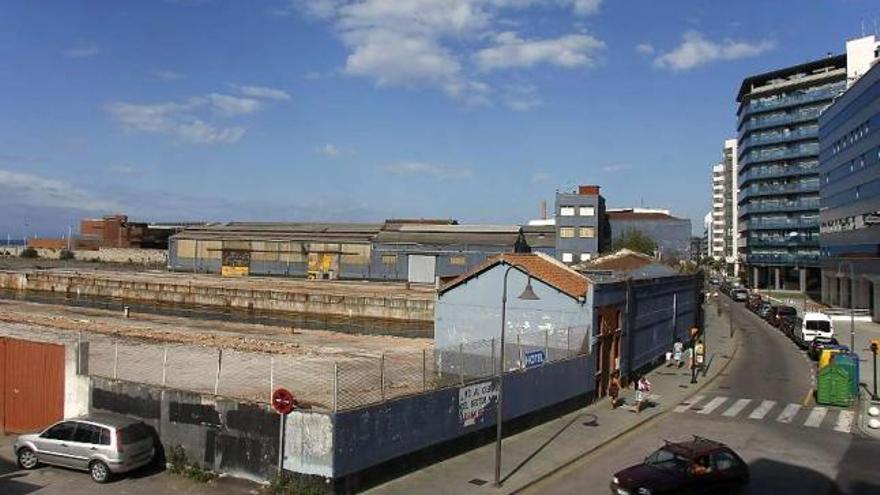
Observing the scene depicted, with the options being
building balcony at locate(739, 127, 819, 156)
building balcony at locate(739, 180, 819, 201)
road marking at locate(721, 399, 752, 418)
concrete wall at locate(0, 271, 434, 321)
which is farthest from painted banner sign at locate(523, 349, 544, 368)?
building balcony at locate(739, 180, 819, 201)

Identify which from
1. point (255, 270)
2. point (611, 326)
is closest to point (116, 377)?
point (611, 326)

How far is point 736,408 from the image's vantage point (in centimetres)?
3078

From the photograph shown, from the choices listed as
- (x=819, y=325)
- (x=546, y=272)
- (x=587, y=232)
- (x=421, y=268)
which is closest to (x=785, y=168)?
(x=587, y=232)

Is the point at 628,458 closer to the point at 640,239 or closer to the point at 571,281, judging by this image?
the point at 571,281

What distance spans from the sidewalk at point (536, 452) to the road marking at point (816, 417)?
5.26m

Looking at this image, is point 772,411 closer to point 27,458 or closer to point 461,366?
point 461,366

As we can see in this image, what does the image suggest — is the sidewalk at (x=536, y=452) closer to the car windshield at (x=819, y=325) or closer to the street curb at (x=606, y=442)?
the street curb at (x=606, y=442)

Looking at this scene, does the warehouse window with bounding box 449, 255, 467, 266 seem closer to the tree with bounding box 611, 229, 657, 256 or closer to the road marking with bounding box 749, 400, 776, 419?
the tree with bounding box 611, 229, 657, 256

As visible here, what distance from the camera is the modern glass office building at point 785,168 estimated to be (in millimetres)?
118312

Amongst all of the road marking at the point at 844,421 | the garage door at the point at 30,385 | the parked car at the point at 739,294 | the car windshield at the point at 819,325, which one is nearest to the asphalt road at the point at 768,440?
the road marking at the point at 844,421

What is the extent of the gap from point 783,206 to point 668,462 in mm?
118460

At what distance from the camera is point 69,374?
23.1 m

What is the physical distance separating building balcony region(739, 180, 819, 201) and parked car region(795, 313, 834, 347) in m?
74.5

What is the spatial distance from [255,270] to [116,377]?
3719 inches
